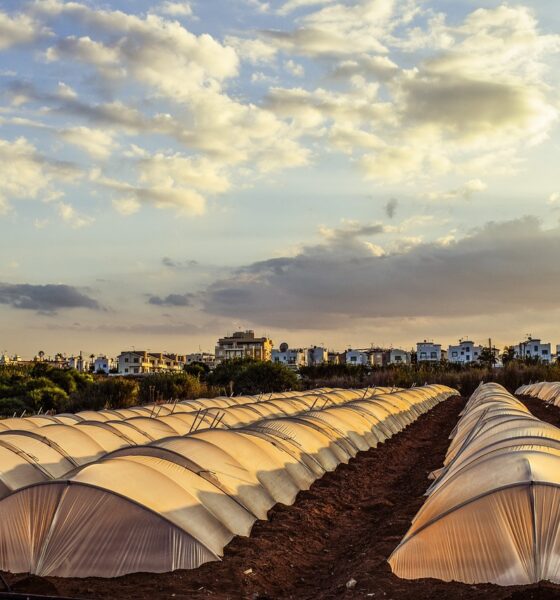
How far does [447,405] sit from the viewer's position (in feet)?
156

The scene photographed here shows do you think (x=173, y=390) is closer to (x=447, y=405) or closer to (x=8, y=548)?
(x=447, y=405)

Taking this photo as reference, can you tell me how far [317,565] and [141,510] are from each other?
2.60m

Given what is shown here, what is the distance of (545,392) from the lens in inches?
1850

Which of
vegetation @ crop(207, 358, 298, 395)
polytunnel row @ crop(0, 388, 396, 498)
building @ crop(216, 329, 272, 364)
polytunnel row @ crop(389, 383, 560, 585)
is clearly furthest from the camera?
building @ crop(216, 329, 272, 364)

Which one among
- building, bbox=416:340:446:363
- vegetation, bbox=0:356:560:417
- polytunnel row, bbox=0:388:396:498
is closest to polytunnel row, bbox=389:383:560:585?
polytunnel row, bbox=0:388:396:498

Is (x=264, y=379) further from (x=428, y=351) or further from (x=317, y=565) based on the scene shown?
(x=428, y=351)

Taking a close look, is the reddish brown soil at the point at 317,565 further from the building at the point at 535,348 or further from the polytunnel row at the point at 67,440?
the building at the point at 535,348

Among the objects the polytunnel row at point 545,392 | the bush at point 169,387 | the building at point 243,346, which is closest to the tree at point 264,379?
the bush at point 169,387

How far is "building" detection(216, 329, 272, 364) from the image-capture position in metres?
170

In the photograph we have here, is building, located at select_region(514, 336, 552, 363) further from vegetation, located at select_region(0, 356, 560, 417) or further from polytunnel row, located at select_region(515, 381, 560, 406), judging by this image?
polytunnel row, located at select_region(515, 381, 560, 406)

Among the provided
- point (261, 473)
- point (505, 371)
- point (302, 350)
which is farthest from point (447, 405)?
point (302, 350)

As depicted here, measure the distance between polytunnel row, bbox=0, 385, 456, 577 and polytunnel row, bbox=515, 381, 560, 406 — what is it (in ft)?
101

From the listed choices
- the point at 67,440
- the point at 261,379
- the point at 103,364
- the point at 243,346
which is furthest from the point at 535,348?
the point at 67,440

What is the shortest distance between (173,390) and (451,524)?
1525 inches
